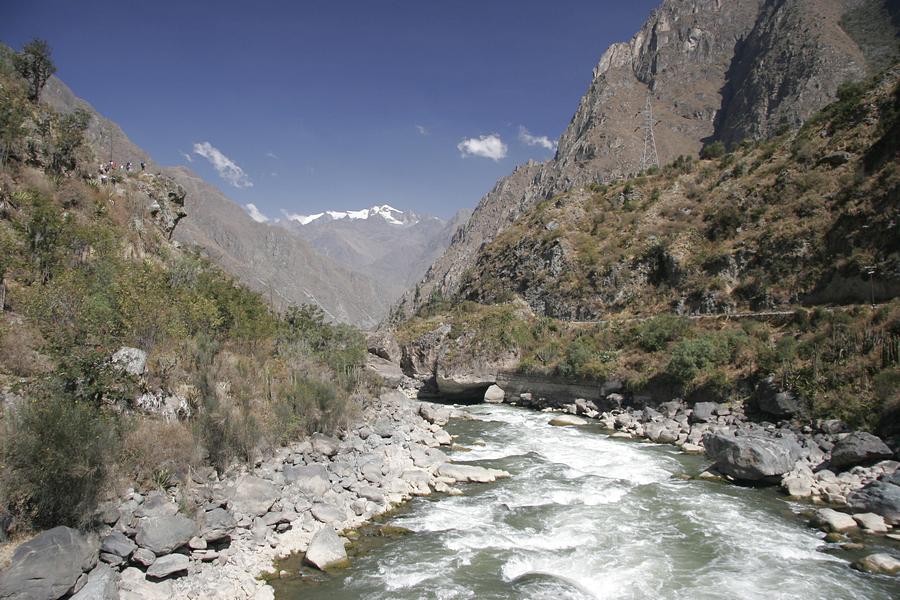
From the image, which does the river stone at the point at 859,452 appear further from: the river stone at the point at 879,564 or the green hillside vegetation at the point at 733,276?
the river stone at the point at 879,564

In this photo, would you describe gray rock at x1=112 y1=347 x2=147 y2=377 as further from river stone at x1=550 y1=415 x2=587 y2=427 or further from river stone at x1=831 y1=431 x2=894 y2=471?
river stone at x1=831 y1=431 x2=894 y2=471

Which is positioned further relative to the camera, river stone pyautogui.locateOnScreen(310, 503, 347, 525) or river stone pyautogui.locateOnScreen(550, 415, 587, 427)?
river stone pyautogui.locateOnScreen(550, 415, 587, 427)

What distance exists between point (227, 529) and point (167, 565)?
1526 millimetres

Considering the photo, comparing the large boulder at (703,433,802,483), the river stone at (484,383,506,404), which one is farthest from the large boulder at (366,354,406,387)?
the large boulder at (703,433,802,483)

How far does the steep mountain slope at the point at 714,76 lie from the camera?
117 metres

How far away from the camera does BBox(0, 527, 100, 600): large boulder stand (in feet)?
25.9

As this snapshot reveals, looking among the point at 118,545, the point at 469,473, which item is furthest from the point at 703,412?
the point at 118,545

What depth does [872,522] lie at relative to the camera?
1266cm

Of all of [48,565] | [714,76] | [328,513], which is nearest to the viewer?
[48,565]

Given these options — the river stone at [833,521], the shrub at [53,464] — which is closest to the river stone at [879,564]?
the river stone at [833,521]

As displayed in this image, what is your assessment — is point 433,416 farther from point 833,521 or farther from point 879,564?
point 879,564

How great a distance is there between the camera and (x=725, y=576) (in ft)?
35.8

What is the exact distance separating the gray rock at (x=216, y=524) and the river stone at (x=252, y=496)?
512mm

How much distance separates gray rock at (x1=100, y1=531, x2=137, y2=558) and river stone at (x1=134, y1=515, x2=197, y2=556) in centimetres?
16
